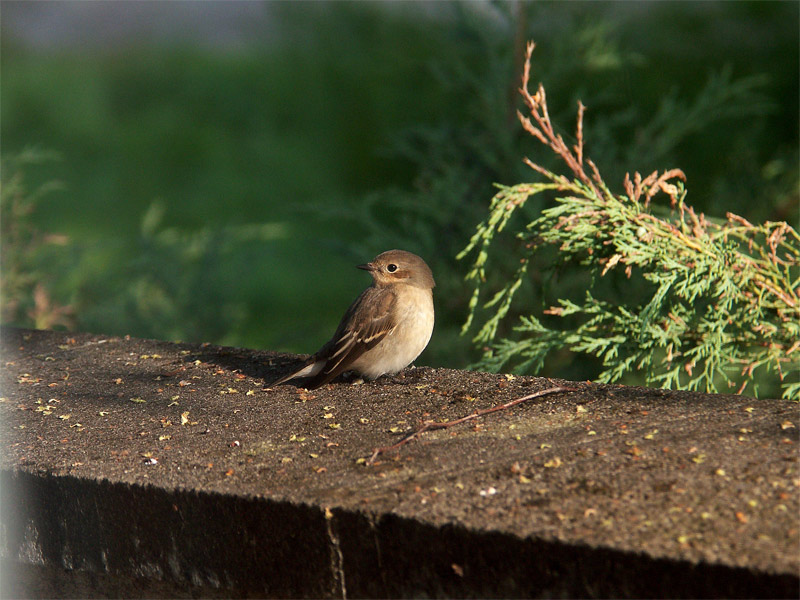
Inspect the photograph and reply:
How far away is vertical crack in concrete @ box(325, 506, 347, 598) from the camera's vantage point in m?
2.16

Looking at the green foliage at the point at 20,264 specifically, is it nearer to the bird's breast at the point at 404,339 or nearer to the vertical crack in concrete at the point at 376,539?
the bird's breast at the point at 404,339

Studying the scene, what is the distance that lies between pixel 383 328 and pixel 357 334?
13 centimetres

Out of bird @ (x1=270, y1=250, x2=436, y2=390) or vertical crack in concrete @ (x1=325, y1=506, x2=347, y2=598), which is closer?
vertical crack in concrete @ (x1=325, y1=506, x2=347, y2=598)

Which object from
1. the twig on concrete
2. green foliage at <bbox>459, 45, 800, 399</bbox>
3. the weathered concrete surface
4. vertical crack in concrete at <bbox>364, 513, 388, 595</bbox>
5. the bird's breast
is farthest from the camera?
the bird's breast

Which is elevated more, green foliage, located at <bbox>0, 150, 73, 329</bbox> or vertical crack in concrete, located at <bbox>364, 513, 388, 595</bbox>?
green foliage, located at <bbox>0, 150, 73, 329</bbox>

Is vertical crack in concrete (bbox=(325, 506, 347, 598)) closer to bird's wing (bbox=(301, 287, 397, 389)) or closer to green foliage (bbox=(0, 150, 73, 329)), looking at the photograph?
bird's wing (bbox=(301, 287, 397, 389))

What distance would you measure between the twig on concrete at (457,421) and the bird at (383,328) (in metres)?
A: 0.78

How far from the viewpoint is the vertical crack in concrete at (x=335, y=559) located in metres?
2.16

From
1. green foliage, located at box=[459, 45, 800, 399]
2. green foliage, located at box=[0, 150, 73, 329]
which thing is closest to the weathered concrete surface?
green foliage, located at box=[459, 45, 800, 399]

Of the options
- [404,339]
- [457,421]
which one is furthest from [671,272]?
[404,339]

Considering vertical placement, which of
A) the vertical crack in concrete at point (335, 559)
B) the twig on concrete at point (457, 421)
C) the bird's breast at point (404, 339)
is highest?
the bird's breast at point (404, 339)

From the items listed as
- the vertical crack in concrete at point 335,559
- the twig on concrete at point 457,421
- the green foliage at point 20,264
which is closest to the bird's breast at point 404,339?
the twig on concrete at point 457,421

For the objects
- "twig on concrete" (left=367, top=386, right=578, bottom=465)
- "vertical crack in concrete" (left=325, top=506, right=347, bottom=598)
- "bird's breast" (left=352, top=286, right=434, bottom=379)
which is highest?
"bird's breast" (left=352, top=286, right=434, bottom=379)

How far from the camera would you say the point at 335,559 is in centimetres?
218
